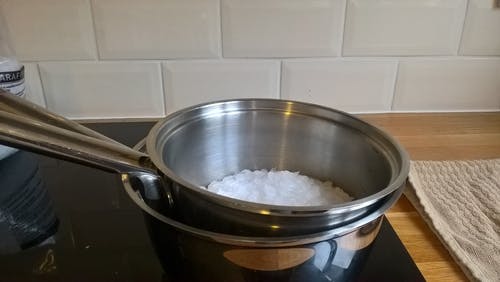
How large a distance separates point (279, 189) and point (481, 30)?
1.42 ft

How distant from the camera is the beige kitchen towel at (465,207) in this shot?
0.39 metres

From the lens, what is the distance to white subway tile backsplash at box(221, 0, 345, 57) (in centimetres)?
59

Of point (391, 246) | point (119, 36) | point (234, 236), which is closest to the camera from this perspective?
point (234, 236)

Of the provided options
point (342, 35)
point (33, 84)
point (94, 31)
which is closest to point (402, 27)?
point (342, 35)

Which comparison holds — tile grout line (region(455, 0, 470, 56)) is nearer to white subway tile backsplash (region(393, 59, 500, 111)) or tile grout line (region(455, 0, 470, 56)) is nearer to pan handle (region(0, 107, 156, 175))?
white subway tile backsplash (region(393, 59, 500, 111))

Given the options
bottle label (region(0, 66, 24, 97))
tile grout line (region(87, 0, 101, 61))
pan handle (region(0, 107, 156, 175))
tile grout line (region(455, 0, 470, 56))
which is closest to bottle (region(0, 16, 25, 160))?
bottle label (region(0, 66, 24, 97))

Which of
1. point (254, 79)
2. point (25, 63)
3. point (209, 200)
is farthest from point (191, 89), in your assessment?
point (209, 200)

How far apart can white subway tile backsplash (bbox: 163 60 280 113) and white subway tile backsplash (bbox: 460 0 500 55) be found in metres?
0.29

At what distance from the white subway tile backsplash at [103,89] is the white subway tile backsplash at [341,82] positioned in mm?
202

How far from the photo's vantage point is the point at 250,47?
62cm

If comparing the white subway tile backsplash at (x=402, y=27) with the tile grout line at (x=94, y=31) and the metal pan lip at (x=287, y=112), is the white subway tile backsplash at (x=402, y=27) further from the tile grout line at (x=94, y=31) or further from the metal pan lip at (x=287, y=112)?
the tile grout line at (x=94, y=31)

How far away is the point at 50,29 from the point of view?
585 millimetres

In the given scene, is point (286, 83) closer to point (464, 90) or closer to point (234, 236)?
point (464, 90)

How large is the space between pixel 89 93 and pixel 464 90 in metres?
0.59
